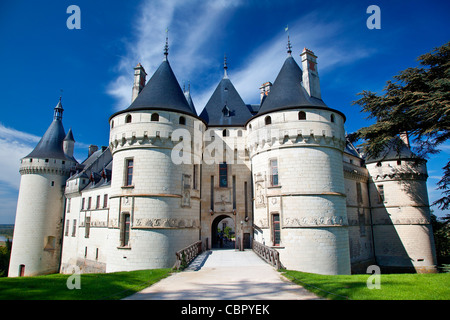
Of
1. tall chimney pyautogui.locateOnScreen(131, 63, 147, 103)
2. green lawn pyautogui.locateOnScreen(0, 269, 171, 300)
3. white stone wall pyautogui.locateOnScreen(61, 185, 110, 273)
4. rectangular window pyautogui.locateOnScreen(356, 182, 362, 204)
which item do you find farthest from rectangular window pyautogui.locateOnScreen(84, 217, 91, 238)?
rectangular window pyautogui.locateOnScreen(356, 182, 362, 204)

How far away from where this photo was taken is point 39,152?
3600cm

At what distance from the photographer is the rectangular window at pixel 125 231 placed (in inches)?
711

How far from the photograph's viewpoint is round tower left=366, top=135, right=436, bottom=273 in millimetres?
26625

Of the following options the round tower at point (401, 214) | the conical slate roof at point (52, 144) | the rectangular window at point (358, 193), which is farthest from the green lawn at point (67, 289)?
the conical slate roof at point (52, 144)

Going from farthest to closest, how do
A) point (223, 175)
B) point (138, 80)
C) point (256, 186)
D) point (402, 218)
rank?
1. point (402, 218)
2. point (138, 80)
3. point (223, 175)
4. point (256, 186)

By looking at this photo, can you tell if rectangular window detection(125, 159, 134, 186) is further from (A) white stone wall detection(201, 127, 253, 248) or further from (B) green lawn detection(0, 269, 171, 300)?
(B) green lawn detection(0, 269, 171, 300)

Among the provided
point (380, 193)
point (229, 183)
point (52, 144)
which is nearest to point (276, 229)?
point (229, 183)

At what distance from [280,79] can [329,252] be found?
41.3 feet

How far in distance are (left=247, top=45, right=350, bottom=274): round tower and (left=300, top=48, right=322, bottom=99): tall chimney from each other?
0.09 meters

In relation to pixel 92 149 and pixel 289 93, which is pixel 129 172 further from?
pixel 92 149

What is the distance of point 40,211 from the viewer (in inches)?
1359

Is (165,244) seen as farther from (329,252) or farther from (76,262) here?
(76,262)

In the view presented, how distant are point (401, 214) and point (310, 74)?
17.4 meters
